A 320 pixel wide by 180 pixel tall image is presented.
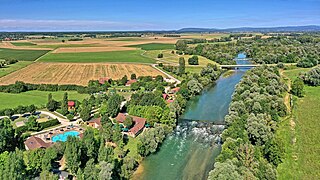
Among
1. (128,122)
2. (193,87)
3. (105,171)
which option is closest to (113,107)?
(128,122)

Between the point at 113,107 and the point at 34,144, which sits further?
the point at 113,107

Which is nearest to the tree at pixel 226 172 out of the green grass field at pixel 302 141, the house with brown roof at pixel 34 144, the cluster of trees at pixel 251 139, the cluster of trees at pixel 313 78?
the cluster of trees at pixel 251 139

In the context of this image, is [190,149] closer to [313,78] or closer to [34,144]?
[34,144]

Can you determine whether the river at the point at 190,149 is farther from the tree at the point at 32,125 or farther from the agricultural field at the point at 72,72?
the agricultural field at the point at 72,72

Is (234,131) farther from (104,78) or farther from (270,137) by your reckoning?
(104,78)

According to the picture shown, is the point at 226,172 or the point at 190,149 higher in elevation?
the point at 226,172

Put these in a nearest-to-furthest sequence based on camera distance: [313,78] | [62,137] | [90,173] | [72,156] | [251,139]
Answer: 1. [90,173]
2. [72,156]
3. [251,139]
4. [62,137]
5. [313,78]

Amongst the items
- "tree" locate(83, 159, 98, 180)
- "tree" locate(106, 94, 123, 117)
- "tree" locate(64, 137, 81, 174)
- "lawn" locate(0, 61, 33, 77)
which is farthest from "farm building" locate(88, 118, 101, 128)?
"lawn" locate(0, 61, 33, 77)
